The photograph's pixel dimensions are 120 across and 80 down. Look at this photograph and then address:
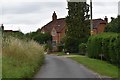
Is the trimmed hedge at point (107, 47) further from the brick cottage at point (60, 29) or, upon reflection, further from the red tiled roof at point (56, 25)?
the red tiled roof at point (56, 25)

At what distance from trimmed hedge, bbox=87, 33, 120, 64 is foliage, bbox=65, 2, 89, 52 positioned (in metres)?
24.4

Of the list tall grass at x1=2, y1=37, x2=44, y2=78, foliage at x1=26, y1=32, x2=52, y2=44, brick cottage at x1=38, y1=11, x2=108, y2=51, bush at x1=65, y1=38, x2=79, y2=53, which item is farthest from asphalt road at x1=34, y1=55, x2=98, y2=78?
brick cottage at x1=38, y1=11, x2=108, y2=51

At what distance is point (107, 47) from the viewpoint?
33938 mm

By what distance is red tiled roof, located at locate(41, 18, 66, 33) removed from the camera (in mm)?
98562

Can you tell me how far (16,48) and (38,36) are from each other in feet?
211

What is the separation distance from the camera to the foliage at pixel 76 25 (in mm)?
70000

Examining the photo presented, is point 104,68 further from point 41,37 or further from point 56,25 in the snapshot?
point 56,25

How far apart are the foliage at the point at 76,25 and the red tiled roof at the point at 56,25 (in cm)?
2596

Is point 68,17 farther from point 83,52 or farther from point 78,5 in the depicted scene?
point 83,52

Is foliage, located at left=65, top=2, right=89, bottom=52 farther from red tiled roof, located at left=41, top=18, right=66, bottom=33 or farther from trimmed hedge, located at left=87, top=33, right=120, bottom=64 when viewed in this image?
red tiled roof, located at left=41, top=18, right=66, bottom=33

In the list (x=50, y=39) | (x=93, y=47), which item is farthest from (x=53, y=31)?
(x=93, y=47)

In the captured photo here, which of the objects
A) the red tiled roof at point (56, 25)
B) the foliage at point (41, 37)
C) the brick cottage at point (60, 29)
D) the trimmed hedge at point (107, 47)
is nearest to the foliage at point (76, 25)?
the foliage at point (41, 37)

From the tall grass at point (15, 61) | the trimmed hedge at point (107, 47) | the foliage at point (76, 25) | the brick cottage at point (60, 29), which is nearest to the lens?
the tall grass at point (15, 61)

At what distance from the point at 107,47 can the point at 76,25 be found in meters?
36.3
